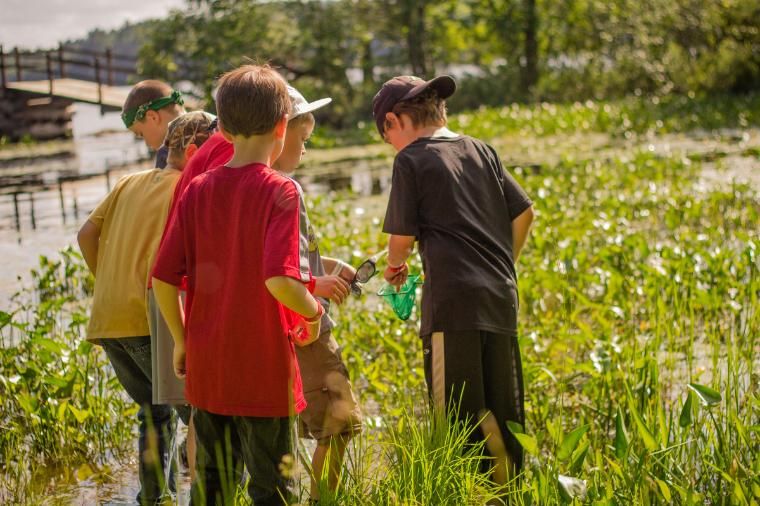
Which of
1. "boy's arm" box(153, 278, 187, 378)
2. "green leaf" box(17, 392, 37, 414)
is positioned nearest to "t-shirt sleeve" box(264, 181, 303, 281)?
"boy's arm" box(153, 278, 187, 378)

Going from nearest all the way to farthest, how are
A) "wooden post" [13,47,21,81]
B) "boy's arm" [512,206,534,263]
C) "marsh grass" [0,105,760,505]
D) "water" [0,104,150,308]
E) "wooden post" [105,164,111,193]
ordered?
"marsh grass" [0,105,760,505]
"boy's arm" [512,206,534,263]
"water" [0,104,150,308]
"wooden post" [105,164,111,193]
"wooden post" [13,47,21,81]

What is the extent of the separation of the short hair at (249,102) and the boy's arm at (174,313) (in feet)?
1.42

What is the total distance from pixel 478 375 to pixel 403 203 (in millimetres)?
584

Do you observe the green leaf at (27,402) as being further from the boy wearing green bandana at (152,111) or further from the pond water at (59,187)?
the pond water at (59,187)

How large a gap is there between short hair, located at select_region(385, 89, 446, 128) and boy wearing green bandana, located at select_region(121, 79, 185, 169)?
797 mm

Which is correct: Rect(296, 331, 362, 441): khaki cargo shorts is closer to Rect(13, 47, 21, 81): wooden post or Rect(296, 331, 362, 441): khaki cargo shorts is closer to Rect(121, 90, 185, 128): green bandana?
Rect(121, 90, 185, 128): green bandana

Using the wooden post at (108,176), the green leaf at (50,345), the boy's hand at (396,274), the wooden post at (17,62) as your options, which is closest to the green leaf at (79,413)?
the green leaf at (50,345)

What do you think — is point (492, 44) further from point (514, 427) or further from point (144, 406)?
point (514, 427)

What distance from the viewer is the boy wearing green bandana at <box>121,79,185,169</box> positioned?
3.54 metres

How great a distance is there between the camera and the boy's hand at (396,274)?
3.35 m

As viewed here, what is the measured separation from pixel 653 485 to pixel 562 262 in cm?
334

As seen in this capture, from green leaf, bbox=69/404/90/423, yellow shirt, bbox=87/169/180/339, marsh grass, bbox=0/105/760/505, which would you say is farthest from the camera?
green leaf, bbox=69/404/90/423

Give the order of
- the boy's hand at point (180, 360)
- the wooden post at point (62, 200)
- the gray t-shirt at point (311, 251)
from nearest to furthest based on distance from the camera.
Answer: the gray t-shirt at point (311, 251), the boy's hand at point (180, 360), the wooden post at point (62, 200)

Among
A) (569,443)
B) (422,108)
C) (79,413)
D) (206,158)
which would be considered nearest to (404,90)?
(422,108)
